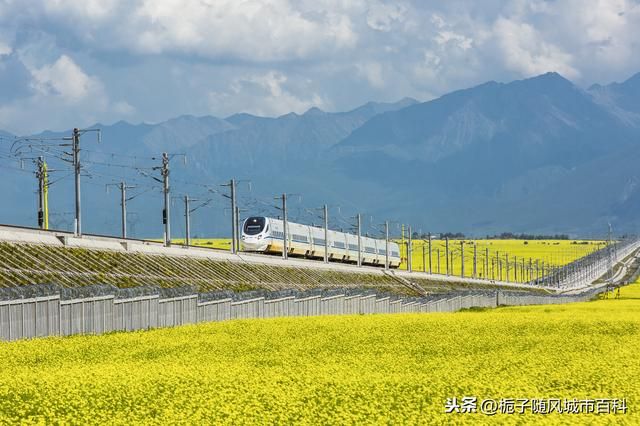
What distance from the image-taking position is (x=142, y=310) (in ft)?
156

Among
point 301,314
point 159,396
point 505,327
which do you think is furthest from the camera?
point 301,314

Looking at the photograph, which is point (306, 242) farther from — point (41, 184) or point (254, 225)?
point (41, 184)

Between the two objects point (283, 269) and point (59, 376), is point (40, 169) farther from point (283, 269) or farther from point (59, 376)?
point (59, 376)

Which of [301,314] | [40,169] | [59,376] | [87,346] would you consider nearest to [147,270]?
[301,314]

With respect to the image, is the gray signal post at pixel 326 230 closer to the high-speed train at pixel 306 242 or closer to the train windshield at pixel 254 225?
the high-speed train at pixel 306 242

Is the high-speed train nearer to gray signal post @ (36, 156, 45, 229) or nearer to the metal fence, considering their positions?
gray signal post @ (36, 156, 45, 229)

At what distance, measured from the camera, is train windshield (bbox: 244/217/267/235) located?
132375 millimetres

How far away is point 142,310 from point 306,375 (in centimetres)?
2207

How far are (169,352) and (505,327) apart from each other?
621 inches

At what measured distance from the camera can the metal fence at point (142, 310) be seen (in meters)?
39.2

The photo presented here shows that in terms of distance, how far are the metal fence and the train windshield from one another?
5308 centimetres

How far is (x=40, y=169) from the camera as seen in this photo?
107 metres

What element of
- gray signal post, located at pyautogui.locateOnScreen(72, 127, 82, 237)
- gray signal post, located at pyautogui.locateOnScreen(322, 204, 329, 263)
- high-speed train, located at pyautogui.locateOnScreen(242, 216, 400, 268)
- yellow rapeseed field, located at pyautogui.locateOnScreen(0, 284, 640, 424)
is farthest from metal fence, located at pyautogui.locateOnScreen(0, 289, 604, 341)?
gray signal post, located at pyautogui.locateOnScreen(322, 204, 329, 263)

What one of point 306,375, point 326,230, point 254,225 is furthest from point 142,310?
point 326,230
